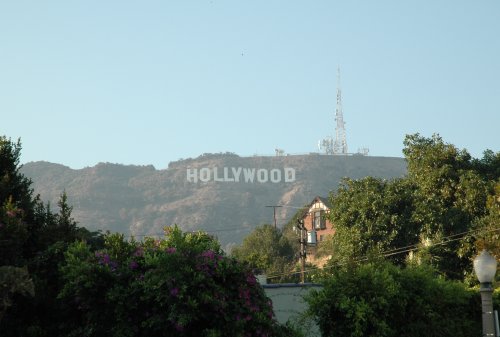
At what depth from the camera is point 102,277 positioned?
1944 cm

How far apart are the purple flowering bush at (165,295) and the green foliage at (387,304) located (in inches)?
151

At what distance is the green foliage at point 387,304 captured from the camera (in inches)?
920

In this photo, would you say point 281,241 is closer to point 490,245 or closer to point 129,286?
point 490,245

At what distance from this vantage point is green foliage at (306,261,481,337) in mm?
23375

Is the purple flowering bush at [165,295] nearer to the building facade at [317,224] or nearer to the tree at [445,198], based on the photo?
the tree at [445,198]

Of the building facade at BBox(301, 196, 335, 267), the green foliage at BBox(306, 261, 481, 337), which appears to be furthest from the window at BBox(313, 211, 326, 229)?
the green foliage at BBox(306, 261, 481, 337)

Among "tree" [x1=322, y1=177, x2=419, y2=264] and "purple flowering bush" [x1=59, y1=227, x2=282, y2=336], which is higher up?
"tree" [x1=322, y1=177, x2=419, y2=264]

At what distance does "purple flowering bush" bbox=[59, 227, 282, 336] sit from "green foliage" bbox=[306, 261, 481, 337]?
3.84m

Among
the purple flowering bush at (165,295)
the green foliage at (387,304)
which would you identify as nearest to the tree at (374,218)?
the green foliage at (387,304)

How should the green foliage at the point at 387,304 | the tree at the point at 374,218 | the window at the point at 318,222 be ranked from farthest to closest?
the window at the point at 318,222, the tree at the point at 374,218, the green foliage at the point at 387,304

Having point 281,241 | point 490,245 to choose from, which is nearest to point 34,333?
Answer: point 490,245

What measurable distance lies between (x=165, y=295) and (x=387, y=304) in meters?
7.96

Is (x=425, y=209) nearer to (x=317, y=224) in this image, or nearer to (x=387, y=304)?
(x=387, y=304)

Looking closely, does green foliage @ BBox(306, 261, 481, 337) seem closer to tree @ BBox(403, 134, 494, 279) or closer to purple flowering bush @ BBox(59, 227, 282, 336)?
purple flowering bush @ BBox(59, 227, 282, 336)
